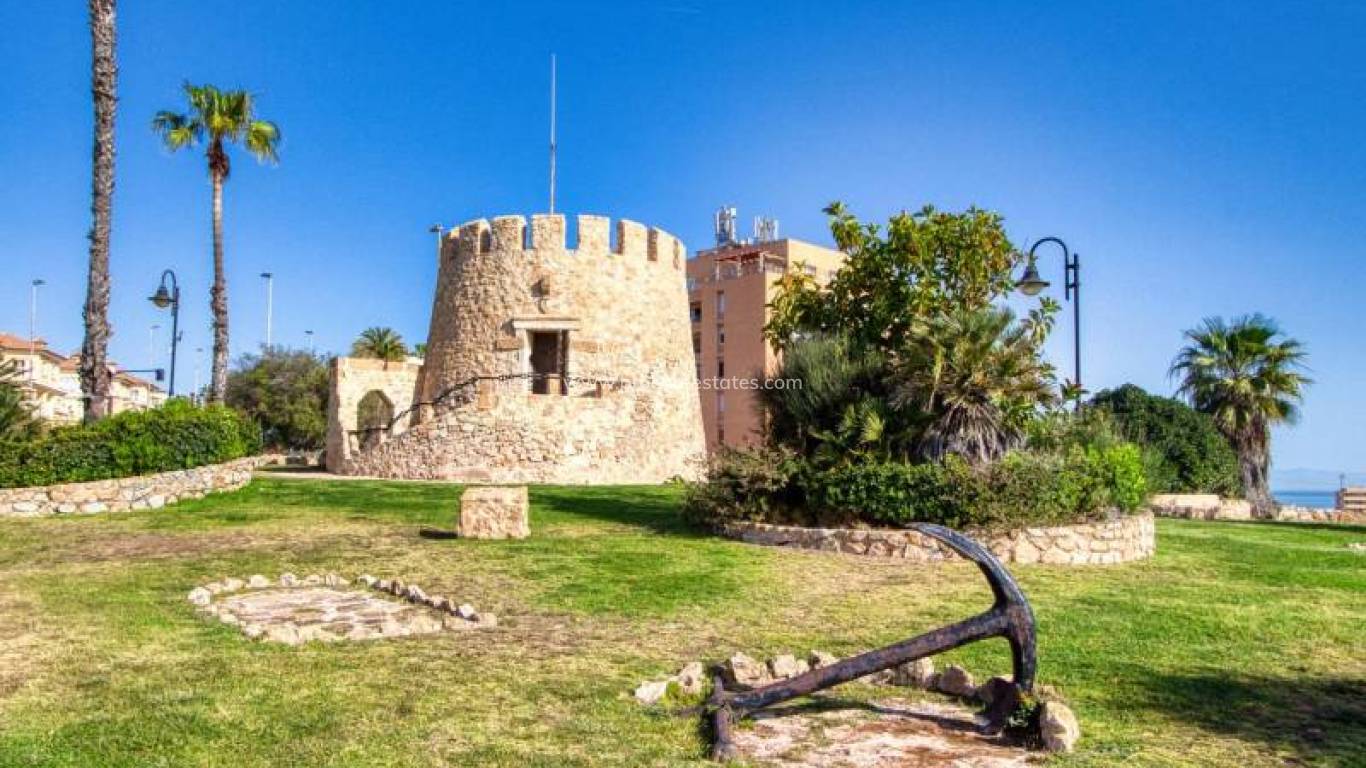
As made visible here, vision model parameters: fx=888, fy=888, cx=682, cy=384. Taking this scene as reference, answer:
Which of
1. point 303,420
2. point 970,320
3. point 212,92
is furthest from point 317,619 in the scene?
point 303,420

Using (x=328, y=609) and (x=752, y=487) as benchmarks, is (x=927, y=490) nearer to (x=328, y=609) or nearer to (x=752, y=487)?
(x=752, y=487)

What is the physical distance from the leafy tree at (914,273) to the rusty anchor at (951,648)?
9.39 metres

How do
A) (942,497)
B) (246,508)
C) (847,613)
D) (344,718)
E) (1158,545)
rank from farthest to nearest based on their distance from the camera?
(246,508)
(1158,545)
(942,497)
(847,613)
(344,718)

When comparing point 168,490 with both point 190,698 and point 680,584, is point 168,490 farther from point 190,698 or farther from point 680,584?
point 190,698

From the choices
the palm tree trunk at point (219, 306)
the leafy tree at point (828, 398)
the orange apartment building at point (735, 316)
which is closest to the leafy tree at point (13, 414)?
the palm tree trunk at point (219, 306)

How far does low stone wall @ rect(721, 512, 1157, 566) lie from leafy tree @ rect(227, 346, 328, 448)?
132 ft

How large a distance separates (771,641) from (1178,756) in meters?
2.89

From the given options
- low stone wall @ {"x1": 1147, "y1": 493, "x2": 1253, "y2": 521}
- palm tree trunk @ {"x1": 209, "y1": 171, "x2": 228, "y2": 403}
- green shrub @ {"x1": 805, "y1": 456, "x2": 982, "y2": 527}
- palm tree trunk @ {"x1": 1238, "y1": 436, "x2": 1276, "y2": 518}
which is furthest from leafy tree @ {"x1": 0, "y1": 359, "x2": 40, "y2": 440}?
palm tree trunk @ {"x1": 1238, "y1": 436, "x2": 1276, "y2": 518}

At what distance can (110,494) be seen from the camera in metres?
14.6

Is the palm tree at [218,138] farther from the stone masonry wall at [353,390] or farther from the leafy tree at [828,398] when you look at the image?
the leafy tree at [828,398]

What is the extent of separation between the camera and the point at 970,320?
40.4ft

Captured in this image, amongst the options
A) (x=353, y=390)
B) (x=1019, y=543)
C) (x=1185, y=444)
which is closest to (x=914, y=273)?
(x=1019, y=543)

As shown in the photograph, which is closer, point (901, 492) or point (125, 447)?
point (901, 492)

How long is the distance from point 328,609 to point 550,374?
669 inches
